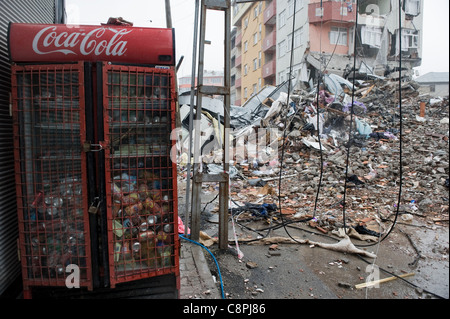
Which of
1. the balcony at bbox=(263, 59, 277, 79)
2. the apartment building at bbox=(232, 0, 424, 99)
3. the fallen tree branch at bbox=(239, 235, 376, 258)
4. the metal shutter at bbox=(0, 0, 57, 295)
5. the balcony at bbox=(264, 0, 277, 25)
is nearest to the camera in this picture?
the metal shutter at bbox=(0, 0, 57, 295)

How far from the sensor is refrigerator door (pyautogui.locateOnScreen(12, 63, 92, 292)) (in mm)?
2469

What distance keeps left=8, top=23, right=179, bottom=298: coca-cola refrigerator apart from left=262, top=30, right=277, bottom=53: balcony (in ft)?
97.0

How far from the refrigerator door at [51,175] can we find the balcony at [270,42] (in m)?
29.9

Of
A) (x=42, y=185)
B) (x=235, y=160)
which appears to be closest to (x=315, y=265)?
(x=42, y=185)

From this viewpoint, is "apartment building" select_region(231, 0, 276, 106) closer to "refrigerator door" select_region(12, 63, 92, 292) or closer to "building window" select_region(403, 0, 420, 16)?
"building window" select_region(403, 0, 420, 16)

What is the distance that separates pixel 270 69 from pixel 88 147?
29.9 m

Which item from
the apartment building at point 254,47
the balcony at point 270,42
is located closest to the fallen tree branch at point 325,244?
the apartment building at point 254,47

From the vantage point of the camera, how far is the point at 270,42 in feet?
98.9

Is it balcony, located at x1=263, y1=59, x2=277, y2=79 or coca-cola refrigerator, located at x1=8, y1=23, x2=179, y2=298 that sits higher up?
balcony, located at x1=263, y1=59, x2=277, y2=79

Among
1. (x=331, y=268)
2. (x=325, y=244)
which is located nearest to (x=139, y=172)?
(x=331, y=268)

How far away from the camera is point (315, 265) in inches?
157

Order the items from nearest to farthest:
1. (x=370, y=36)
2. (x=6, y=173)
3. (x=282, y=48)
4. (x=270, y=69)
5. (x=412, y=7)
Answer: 1. (x=6, y=173)
2. (x=412, y=7)
3. (x=370, y=36)
4. (x=282, y=48)
5. (x=270, y=69)

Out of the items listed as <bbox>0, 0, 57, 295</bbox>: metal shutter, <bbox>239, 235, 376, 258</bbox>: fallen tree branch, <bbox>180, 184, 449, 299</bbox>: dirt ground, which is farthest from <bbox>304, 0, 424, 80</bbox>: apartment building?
<bbox>0, 0, 57, 295</bbox>: metal shutter

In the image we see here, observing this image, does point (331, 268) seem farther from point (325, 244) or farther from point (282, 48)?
point (282, 48)
